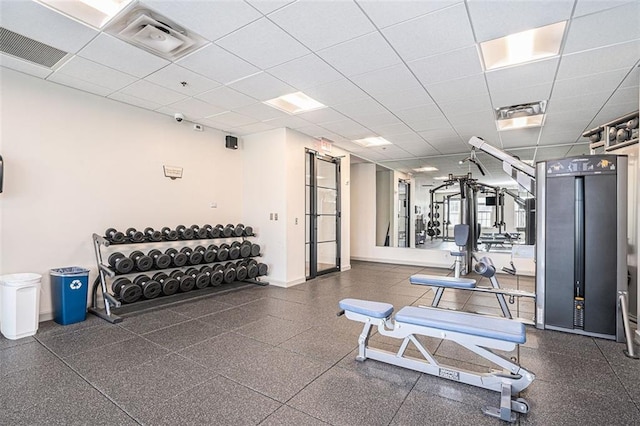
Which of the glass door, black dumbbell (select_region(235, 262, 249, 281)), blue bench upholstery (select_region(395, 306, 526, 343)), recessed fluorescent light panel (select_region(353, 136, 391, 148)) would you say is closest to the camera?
blue bench upholstery (select_region(395, 306, 526, 343))

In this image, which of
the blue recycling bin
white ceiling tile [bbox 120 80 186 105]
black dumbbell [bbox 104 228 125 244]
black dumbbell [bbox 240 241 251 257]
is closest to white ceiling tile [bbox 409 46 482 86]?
white ceiling tile [bbox 120 80 186 105]

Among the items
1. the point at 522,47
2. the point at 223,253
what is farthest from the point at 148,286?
the point at 522,47

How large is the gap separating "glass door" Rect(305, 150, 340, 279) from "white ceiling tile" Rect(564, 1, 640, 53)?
437 centimetres

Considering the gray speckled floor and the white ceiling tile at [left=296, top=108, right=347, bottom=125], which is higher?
the white ceiling tile at [left=296, top=108, right=347, bottom=125]

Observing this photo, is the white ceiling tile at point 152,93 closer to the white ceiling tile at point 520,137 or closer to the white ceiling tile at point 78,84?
the white ceiling tile at point 78,84

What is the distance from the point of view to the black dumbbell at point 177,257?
184 inches

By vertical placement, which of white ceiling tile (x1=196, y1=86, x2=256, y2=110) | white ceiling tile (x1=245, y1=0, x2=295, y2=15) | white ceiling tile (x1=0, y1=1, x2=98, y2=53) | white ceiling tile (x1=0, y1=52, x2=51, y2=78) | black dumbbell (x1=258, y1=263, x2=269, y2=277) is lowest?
black dumbbell (x1=258, y1=263, x2=269, y2=277)

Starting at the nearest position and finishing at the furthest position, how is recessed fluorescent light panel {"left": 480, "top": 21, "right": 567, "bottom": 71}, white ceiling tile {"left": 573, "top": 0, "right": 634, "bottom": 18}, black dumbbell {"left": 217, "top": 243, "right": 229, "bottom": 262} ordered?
white ceiling tile {"left": 573, "top": 0, "right": 634, "bottom": 18} < recessed fluorescent light panel {"left": 480, "top": 21, "right": 567, "bottom": 71} < black dumbbell {"left": 217, "top": 243, "right": 229, "bottom": 262}

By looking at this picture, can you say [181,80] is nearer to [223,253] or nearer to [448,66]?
[223,253]

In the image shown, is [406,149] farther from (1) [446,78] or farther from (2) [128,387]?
(2) [128,387]

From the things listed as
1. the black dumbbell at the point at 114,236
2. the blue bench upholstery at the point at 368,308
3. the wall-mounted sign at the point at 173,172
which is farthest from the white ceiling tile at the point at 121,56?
the blue bench upholstery at the point at 368,308

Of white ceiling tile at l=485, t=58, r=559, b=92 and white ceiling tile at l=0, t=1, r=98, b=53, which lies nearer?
white ceiling tile at l=0, t=1, r=98, b=53

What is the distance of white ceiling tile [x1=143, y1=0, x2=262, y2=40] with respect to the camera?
2439mm

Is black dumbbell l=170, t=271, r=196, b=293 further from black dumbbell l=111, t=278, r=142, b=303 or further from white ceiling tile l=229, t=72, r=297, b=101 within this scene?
white ceiling tile l=229, t=72, r=297, b=101
